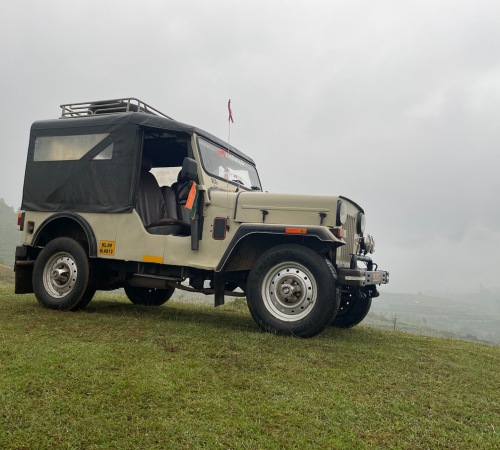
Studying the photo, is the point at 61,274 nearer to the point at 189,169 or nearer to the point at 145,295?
the point at 145,295

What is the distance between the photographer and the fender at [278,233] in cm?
517

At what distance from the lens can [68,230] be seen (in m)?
7.05

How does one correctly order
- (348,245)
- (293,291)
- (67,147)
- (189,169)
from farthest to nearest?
(67,147), (348,245), (189,169), (293,291)

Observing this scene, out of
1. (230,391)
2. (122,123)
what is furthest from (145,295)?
(230,391)

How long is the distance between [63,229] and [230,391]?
4.94 m

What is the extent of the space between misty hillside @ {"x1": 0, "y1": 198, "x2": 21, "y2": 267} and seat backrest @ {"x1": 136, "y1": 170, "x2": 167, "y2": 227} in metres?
75.7

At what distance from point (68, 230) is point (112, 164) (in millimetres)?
1393

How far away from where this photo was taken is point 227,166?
22.8 feet

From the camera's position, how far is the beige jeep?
5.33 m

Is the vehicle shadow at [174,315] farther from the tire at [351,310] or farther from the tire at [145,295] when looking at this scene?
the tire at [351,310]

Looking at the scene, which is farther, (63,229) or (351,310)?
(63,229)

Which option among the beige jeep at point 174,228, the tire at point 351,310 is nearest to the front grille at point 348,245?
the beige jeep at point 174,228

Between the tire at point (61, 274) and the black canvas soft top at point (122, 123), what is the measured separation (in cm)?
182

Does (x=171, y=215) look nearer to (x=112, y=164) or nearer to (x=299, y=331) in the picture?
(x=112, y=164)
